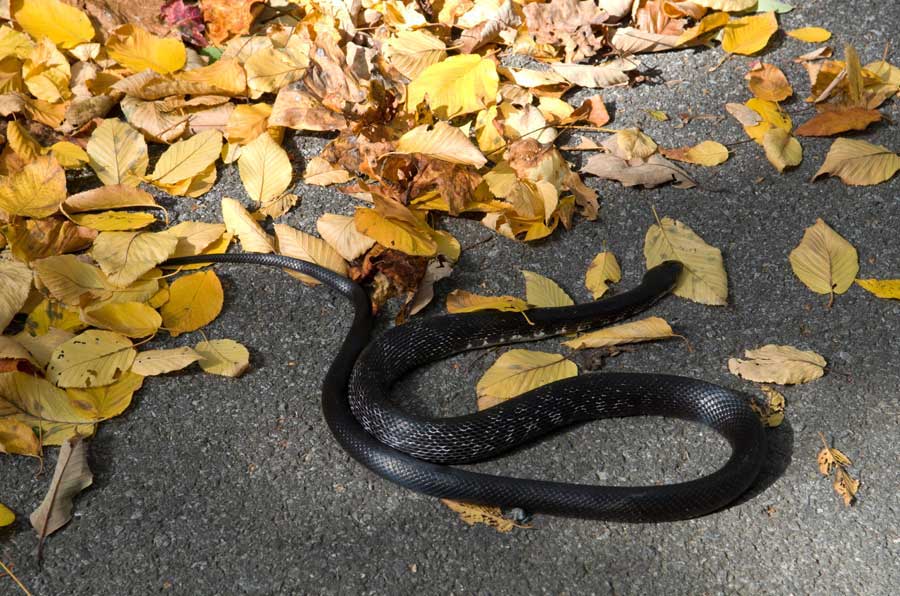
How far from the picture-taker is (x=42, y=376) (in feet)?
10.7

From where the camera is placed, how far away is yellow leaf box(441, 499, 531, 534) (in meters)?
2.92

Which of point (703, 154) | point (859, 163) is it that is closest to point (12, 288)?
point (703, 154)

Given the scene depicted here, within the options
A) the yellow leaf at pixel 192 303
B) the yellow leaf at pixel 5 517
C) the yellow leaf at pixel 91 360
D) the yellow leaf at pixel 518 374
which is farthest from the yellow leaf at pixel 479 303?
the yellow leaf at pixel 5 517

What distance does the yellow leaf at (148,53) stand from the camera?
4.38 m

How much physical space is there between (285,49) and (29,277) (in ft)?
5.79

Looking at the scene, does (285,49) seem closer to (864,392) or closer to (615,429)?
(615,429)

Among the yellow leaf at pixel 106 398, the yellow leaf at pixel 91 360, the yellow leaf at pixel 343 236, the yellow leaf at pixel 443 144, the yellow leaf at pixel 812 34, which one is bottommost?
the yellow leaf at pixel 106 398

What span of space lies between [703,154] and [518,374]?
165cm

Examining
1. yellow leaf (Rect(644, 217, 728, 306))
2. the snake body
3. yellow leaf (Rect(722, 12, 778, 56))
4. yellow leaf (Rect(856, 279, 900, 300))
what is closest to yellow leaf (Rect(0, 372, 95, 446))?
the snake body

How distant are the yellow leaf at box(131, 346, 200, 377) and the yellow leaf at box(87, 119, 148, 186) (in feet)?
3.51

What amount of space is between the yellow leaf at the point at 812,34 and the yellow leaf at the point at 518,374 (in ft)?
8.43

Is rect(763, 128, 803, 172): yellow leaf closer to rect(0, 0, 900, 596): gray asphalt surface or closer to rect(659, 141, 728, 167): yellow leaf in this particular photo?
rect(0, 0, 900, 596): gray asphalt surface

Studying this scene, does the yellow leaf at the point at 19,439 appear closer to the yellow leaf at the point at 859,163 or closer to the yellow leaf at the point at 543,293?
the yellow leaf at the point at 543,293

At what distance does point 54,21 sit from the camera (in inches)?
175
